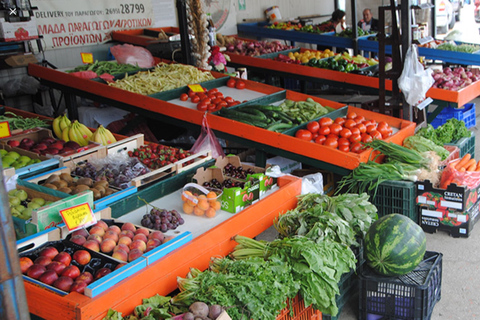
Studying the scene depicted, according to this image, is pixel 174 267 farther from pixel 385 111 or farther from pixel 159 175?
pixel 385 111

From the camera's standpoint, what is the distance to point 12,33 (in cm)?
729

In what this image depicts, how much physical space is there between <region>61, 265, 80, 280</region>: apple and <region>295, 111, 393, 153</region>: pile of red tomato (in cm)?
307

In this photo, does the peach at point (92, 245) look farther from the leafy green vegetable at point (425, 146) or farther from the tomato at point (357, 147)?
the leafy green vegetable at point (425, 146)

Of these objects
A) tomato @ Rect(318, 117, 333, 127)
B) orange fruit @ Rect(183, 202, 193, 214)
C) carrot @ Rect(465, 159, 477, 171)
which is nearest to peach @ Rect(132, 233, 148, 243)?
orange fruit @ Rect(183, 202, 193, 214)

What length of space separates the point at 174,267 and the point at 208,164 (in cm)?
161

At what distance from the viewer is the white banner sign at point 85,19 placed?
8281 millimetres

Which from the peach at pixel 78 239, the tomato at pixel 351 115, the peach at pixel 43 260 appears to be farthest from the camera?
the tomato at pixel 351 115

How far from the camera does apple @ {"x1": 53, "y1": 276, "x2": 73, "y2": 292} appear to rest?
8.45ft

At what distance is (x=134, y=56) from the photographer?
763 cm

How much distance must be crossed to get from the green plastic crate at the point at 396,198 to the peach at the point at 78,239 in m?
2.78

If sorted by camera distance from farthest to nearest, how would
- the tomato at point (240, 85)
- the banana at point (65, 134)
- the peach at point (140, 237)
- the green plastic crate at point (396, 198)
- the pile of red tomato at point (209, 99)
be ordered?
the tomato at point (240, 85) < the pile of red tomato at point (209, 99) < the banana at point (65, 134) < the green plastic crate at point (396, 198) < the peach at point (140, 237)

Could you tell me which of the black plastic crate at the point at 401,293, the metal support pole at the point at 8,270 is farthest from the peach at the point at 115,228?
the black plastic crate at the point at 401,293

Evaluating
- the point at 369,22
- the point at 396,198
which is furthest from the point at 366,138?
the point at 369,22

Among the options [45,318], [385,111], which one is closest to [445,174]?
[385,111]
